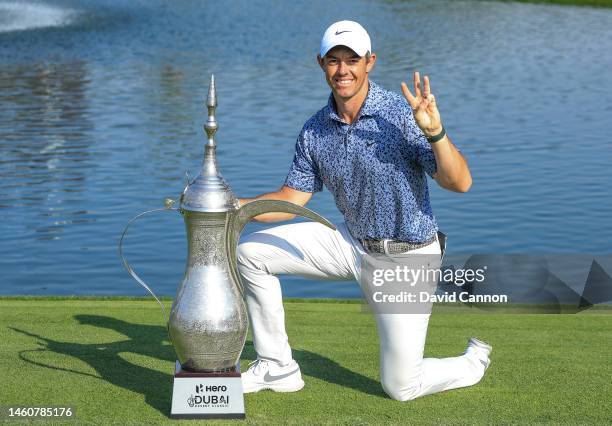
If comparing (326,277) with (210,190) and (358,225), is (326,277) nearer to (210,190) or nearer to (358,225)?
(358,225)

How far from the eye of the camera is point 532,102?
22.0 metres

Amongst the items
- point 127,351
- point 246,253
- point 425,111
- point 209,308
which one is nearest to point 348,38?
point 425,111

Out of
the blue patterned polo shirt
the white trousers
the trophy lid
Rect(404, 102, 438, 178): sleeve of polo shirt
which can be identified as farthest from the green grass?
Rect(404, 102, 438, 178): sleeve of polo shirt

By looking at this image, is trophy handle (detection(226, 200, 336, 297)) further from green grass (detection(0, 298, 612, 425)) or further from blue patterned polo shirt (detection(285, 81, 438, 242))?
green grass (detection(0, 298, 612, 425))

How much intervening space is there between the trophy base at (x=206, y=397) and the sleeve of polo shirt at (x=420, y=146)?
134cm

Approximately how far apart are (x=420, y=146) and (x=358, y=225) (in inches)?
21.2

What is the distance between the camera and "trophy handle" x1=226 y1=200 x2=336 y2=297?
5352 mm

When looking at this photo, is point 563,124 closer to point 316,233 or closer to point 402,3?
point 316,233

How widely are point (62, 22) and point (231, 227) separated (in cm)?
3614

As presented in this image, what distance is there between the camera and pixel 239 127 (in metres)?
19.0

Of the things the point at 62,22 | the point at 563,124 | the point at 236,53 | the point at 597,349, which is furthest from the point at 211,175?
the point at 62,22

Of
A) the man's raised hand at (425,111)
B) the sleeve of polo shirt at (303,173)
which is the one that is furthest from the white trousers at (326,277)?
the man's raised hand at (425,111)

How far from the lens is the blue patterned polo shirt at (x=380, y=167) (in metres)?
5.68

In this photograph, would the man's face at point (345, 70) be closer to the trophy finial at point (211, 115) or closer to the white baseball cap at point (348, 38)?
the white baseball cap at point (348, 38)
